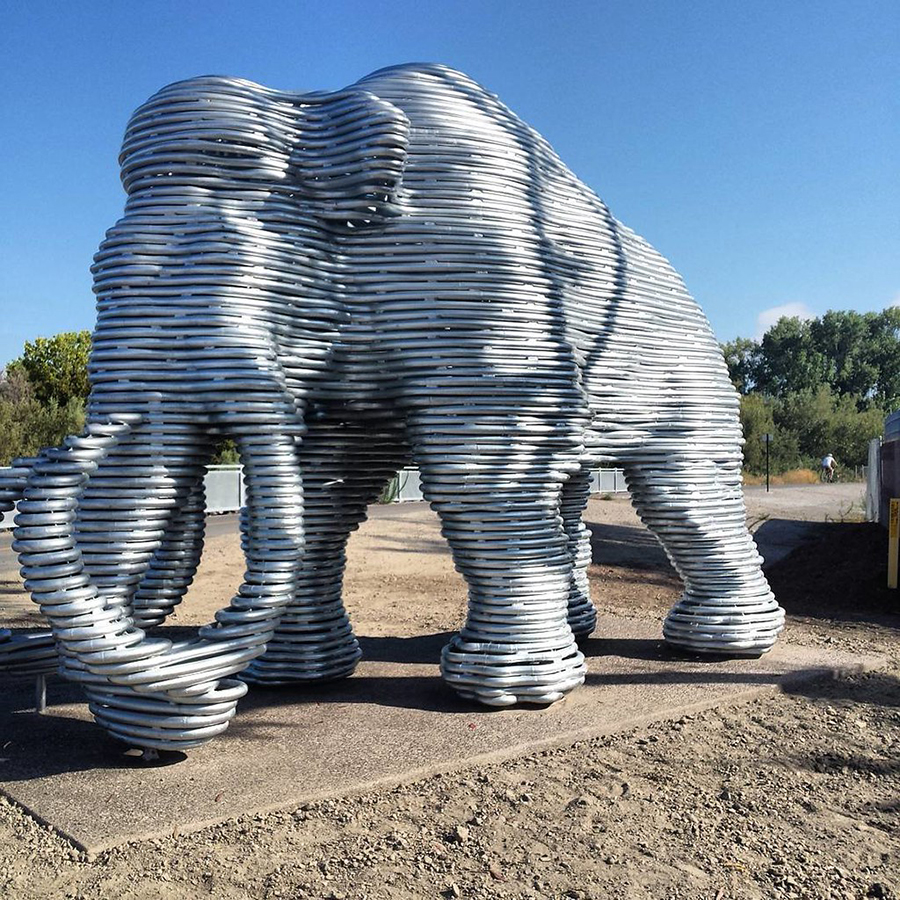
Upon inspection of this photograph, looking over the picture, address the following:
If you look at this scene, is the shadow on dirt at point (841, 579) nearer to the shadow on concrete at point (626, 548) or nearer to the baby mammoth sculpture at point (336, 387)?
the shadow on concrete at point (626, 548)

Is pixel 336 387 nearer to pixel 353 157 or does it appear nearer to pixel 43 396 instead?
pixel 353 157

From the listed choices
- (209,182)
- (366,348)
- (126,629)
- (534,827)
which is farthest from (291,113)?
(534,827)

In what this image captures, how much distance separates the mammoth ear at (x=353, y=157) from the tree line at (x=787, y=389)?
45.9ft

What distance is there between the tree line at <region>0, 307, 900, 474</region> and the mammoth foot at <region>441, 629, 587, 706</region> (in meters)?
14.0

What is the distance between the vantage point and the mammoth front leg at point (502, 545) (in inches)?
221

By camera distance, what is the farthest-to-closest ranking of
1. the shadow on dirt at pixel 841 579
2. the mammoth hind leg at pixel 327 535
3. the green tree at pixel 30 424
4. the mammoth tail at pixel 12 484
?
the green tree at pixel 30 424 < the shadow on dirt at pixel 841 579 < the mammoth hind leg at pixel 327 535 < the mammoth tail at pixel 12 484

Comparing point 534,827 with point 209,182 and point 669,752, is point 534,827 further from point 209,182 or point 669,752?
point 209,182

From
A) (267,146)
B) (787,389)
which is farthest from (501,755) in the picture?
(787,389)

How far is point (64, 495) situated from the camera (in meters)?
4.52

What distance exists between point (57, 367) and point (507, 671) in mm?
36714

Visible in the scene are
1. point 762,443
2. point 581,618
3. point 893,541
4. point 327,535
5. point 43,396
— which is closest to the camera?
point 327,535

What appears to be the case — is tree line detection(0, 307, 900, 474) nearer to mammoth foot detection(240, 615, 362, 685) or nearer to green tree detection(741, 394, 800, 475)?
green tree detection(741, 394, 800, 475)

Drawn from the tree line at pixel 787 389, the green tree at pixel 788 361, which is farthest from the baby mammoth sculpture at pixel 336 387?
the green tree at pixel 788 361

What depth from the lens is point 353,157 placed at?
5.45 metres
